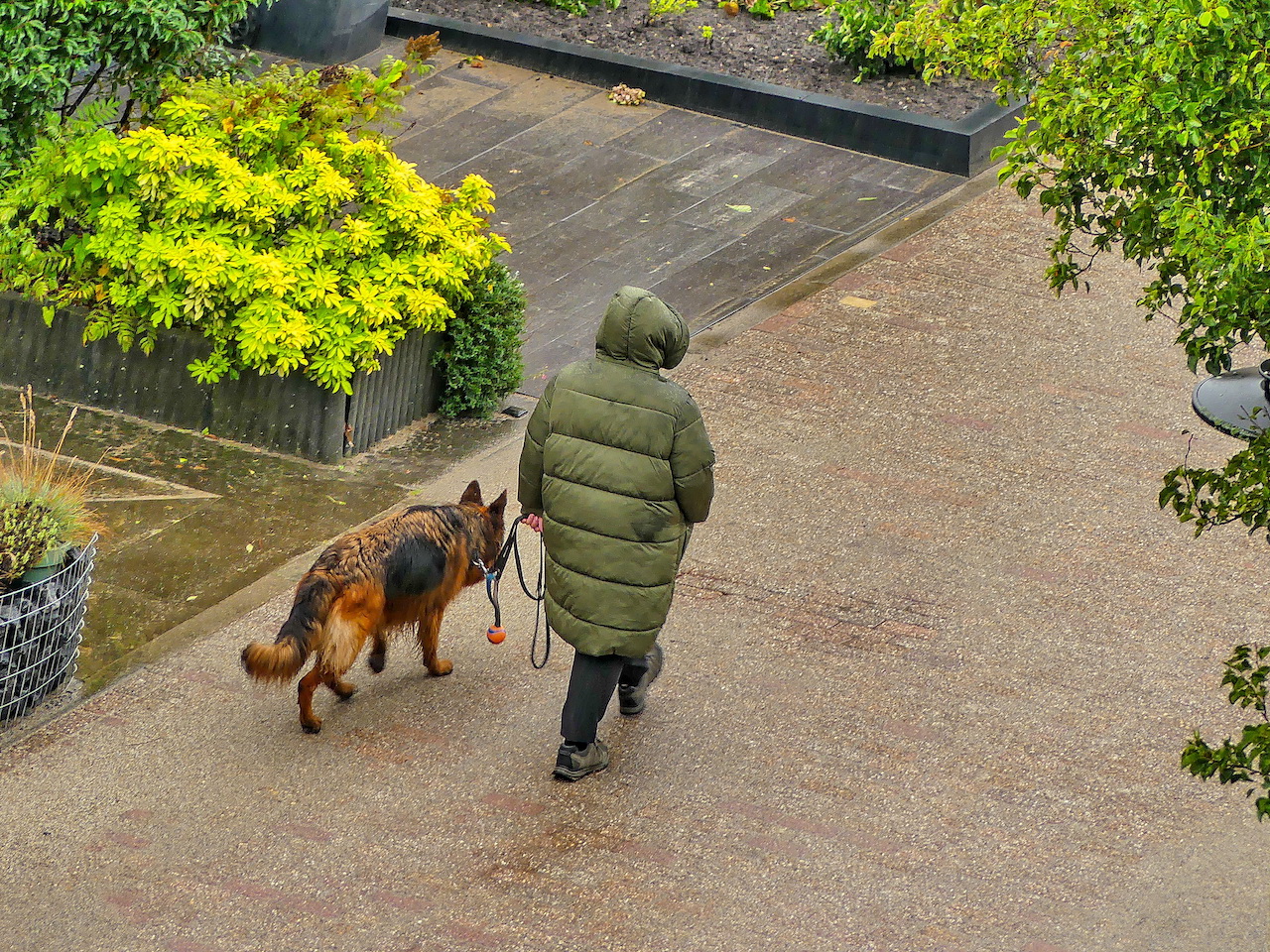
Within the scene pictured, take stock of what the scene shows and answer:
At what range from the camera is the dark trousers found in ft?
20.0

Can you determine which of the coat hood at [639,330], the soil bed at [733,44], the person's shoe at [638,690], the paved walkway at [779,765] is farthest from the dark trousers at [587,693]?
the soil bed at [733,44]

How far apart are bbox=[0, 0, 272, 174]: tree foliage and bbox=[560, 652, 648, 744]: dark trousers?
15.9 ft

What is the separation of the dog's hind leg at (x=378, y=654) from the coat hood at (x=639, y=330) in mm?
1667

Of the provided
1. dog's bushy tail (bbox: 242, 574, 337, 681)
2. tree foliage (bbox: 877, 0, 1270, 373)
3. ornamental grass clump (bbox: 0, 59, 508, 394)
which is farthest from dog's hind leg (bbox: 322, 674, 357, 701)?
tree foliage (bbox: 877, 0, 1270, 373)

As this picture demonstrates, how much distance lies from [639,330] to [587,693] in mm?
1385

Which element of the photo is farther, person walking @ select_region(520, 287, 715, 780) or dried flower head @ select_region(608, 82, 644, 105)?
dried flower head @ select_region(608, 82, 644, 105)

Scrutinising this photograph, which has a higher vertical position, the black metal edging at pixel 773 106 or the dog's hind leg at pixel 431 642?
the black metal edging at pixel 773 106

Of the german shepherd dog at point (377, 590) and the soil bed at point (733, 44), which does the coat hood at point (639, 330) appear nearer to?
the german shepherd dog at point (377, 590)

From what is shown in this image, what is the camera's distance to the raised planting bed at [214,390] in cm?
864

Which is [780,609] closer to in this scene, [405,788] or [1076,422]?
[405,788]

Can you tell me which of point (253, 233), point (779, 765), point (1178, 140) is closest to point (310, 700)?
point (779, 765)

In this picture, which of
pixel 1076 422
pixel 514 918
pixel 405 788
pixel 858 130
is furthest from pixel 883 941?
pixel 858 130

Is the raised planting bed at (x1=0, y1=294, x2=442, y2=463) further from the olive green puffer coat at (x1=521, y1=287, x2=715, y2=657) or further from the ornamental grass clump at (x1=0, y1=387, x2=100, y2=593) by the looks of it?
the olive green puffer coat at (x1=521, y1=287, x2=715, y2=657)

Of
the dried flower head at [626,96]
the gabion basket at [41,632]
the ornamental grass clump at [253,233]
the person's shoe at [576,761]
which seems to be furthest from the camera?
the dried flower head at [626,96]
